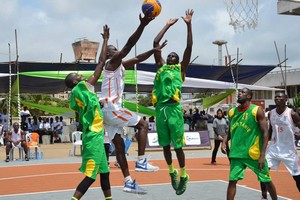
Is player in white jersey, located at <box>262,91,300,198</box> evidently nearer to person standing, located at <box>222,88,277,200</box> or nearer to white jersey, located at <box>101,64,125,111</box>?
person standing, located at <box>222,88,277,200</box>

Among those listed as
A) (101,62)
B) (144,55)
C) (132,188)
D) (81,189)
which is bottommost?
(132,188)

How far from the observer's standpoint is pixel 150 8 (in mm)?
6422

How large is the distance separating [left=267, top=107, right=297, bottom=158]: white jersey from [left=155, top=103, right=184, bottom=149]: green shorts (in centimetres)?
218

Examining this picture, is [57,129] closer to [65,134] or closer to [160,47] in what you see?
[65,134]

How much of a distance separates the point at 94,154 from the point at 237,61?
20.0 meters

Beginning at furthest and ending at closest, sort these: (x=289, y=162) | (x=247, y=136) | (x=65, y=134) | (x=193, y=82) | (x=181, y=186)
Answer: (x=65, y=134) < (x=193, y=82) < (x=289, y=162) < (x=181, y=186) < (x=247, y=136)

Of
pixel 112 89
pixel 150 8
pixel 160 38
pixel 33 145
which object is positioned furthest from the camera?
pixel 33 145

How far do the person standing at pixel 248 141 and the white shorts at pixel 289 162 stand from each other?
4.42ft

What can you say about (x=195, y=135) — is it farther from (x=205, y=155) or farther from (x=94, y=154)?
→ (x=94, y=154)

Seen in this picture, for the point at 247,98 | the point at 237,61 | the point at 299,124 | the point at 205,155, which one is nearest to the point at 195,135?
the point at 205,155

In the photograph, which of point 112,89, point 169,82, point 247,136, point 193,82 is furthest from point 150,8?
point 193,82

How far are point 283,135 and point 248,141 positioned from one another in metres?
1.84

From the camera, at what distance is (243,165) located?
21.8ft

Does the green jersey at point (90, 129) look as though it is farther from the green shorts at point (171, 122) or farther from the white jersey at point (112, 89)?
the green shorts at point (171, 122)
